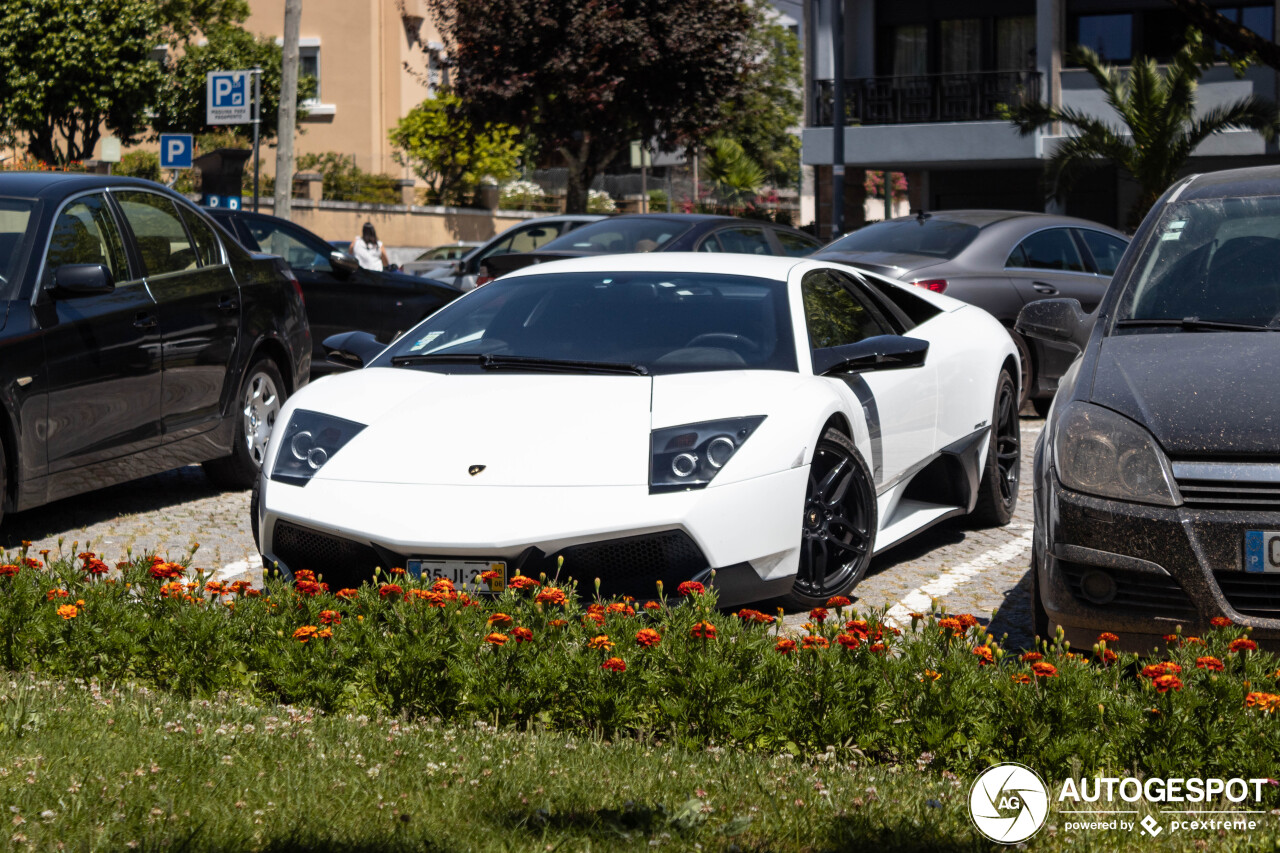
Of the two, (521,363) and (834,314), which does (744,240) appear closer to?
(834,314)

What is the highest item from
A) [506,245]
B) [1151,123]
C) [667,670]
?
[1151,123]

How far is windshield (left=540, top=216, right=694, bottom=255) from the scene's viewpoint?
533 inches

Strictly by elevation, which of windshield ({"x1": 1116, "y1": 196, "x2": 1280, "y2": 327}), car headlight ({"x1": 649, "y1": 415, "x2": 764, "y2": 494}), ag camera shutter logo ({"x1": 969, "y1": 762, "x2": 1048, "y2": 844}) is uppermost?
windshield ({"x1": 1116, "y1": 196, "x2": 1280, "y2": 327})

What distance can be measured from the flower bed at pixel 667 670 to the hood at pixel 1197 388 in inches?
20.6

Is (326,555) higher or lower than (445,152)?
lower

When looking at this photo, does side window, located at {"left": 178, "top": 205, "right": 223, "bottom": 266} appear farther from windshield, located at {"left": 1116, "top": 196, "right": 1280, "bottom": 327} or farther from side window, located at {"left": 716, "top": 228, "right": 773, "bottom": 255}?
side window, located at {"left": 716, "top": 228, "right": 773, "bottom": 255}

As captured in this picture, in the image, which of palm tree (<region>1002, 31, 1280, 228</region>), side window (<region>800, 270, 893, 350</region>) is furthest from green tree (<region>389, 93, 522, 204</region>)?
side window (<region>800, 270, 893, 350</region>)

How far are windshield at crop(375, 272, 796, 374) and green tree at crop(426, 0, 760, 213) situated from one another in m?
24.8

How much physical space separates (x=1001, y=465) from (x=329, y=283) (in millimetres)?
6912

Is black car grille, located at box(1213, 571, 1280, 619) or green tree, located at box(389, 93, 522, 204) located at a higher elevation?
green tree, located at box(389, 93, 522, 204)

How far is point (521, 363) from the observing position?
6.05 m

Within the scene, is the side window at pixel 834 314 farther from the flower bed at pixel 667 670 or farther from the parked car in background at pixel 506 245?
the parked car in background at pixel 506 245

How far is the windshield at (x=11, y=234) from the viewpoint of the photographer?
7.10 m

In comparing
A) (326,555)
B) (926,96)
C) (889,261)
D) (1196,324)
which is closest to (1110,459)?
(1196,324)
